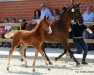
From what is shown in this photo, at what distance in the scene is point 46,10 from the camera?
17172 millimetres

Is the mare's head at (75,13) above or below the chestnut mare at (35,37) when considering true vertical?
above

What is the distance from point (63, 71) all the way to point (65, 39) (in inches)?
69.0

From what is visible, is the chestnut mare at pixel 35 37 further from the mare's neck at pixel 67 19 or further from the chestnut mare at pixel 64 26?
the mare's neck at pixel 67 19

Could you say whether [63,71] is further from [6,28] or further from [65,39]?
[6,28]

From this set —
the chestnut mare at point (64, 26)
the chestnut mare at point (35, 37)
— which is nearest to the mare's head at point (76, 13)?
the chestnut mare at point (64, 26)

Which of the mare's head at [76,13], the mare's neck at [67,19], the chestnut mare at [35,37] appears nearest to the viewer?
the chestnut mare at [35,37]

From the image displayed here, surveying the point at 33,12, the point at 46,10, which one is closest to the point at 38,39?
the point at 46,10

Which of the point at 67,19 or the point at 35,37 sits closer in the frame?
the point at 35,37

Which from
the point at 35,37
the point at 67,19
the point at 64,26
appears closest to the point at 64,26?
the point at 64,26

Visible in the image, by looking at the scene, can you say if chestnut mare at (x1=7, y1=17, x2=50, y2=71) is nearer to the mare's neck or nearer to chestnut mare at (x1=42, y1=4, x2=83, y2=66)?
chestnut mare at (x1=42, y1=4, x2=83, y2=66)

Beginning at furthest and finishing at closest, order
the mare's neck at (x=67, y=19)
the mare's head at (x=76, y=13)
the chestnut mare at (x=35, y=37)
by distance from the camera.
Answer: the mare's neck at (x=67, y=19), the mare's head at (x=76, y=13), the chestnut mare at (x=35, y=37)

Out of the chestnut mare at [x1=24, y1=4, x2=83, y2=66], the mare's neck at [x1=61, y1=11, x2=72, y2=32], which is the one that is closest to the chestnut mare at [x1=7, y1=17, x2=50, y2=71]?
the chestnut mare at [x1=24, y1=4, x2=83, y2=66]

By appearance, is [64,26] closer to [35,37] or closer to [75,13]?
[75,13]

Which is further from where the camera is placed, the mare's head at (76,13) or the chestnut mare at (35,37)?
the mare's head at (76,13)
